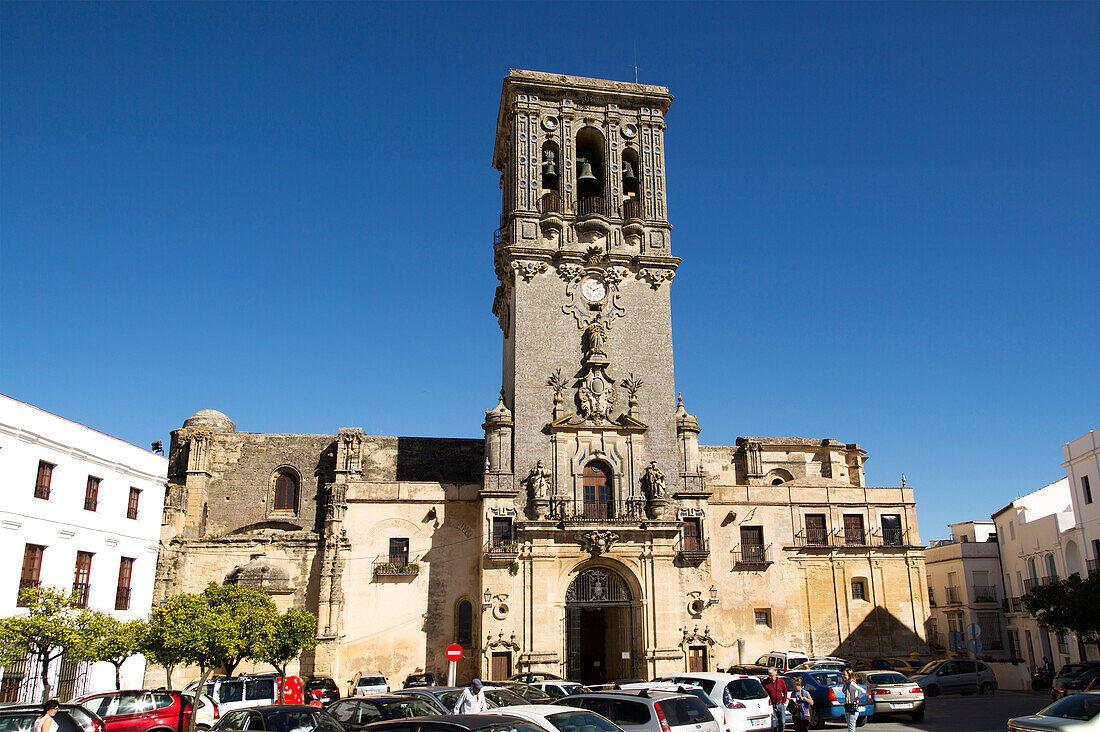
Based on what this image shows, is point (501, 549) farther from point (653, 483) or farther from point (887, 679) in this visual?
point (887, 679)

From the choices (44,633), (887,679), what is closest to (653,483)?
(887,679)

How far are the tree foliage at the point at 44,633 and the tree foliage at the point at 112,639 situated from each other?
0.52ft

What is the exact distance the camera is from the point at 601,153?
41.7 metres

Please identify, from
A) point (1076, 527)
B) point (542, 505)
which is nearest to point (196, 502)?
point (542, 505)

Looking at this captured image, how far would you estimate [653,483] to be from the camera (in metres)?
35.7

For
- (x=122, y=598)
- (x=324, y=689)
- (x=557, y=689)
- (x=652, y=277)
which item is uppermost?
(x=652, y=277)

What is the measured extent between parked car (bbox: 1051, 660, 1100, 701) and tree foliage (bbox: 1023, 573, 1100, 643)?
2586mm

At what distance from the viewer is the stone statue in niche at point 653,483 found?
3556 cm

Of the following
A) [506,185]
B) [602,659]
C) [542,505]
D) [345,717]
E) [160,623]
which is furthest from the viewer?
[506,185]

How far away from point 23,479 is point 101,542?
4512 millimetres

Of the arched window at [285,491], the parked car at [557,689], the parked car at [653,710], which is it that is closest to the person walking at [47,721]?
the parked car at [653,710]

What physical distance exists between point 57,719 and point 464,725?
8.98 metres

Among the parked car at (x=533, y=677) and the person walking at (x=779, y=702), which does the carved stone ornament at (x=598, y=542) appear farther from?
the person walking at (x=779, y=702)

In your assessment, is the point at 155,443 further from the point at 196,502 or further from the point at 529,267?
the point at 529,267
